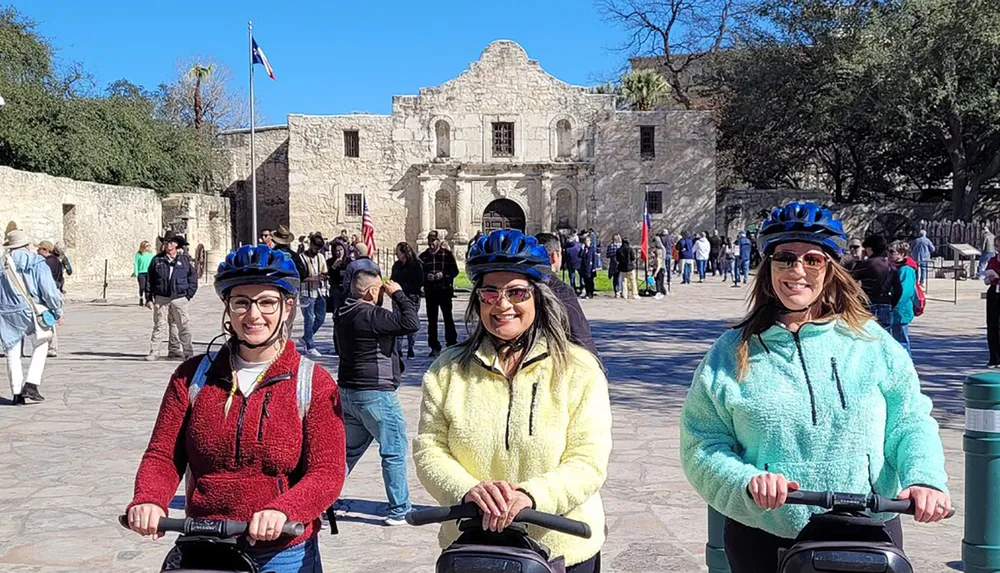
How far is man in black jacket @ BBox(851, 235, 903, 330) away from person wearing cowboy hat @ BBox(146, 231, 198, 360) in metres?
7.89

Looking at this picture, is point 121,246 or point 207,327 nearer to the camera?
point 207,327

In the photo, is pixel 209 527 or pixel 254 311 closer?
pixel 209 527

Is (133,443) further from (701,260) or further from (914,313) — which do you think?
(701,260)

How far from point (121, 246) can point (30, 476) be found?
2569cm

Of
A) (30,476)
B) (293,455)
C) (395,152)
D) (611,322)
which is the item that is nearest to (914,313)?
(611,322)

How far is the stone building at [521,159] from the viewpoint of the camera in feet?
141

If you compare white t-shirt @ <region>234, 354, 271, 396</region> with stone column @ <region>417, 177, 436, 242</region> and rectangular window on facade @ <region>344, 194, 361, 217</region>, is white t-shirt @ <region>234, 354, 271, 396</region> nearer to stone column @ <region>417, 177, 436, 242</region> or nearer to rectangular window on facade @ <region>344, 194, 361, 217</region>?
stone column @ <region>417, 177, 436, 242</region>

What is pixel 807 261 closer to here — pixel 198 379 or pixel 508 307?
pixel 508 307

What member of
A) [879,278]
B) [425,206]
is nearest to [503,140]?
[425,206]

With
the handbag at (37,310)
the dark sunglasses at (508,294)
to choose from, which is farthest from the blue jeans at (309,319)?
the dark sunglasses at (508,294)

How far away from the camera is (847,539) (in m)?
2.56

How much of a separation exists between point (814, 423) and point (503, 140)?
1626 inches

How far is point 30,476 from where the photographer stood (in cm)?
695

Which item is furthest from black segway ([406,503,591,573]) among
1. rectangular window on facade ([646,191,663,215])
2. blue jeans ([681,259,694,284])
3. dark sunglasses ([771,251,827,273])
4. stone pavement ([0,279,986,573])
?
rectangular window on facade ([646,191,663,215])
